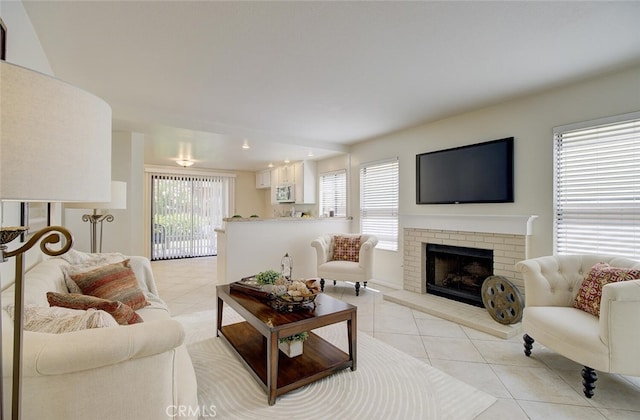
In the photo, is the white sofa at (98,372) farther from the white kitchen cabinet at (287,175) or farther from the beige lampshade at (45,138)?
the white kitchen cabinet at (287,175)

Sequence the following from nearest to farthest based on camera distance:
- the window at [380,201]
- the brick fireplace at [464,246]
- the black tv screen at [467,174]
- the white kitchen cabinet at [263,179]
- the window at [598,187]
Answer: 1. the window at [598,187]
2. the brick fireplace at [464,246]
3. the black tv screen at [467,174]
4. the window at [380,201]
5. the white kitchen cabinet at [263,179]

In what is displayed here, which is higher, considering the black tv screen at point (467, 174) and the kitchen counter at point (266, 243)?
the black tv screen at point (467, 174)

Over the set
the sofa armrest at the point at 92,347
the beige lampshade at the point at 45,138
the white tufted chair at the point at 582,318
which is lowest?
the white tufted chair at the point at 582,318

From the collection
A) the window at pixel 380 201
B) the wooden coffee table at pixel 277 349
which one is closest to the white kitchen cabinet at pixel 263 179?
the window at pixel 380 201

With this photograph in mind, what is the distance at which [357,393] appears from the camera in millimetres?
1894

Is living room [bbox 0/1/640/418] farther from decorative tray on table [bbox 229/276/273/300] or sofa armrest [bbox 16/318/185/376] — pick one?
decorative tray on table [bbox 229/276/273/300]

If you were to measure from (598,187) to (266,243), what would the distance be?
3.96 m

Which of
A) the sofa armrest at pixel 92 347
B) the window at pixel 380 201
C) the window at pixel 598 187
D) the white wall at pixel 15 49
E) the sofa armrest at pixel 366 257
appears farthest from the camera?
the window at pixel 380 201

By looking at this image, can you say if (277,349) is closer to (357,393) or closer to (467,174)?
(357,393)

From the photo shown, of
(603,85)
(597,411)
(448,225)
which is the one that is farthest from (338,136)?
(597,411)

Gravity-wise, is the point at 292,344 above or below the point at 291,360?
above

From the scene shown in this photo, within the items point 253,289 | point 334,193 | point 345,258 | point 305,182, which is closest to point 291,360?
point 253,289

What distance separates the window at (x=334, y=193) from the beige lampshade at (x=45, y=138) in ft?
16.2

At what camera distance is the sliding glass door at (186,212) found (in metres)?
6.76
